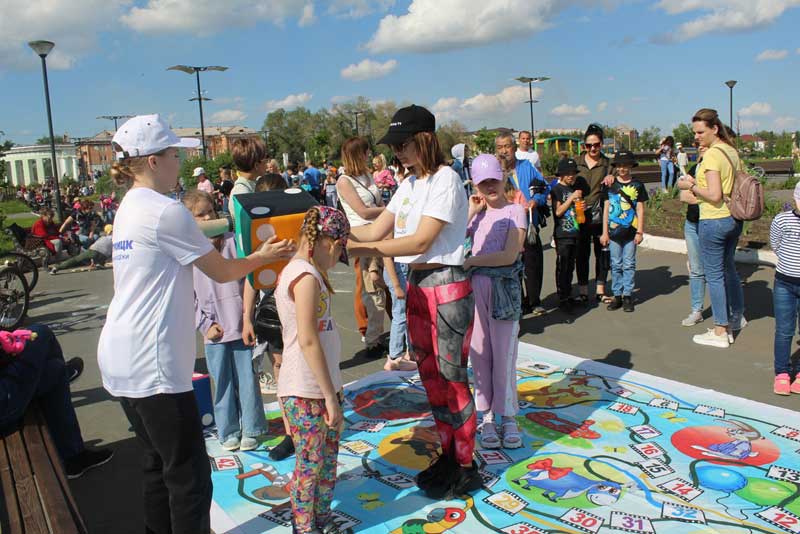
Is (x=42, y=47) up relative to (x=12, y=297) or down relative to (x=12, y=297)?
up

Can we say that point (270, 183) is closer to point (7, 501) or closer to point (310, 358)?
point (310, 358)

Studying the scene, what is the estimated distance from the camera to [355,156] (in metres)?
5.30

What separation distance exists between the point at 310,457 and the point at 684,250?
8.39 metres

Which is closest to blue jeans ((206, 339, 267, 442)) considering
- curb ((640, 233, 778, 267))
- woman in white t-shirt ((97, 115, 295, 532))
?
woman in white t-shirt ((97, 115, 295, 532))

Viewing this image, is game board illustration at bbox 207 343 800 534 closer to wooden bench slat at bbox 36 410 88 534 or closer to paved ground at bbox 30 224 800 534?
paved ground at bbox 30 224 800 534

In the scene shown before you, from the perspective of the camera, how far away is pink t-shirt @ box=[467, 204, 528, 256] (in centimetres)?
401

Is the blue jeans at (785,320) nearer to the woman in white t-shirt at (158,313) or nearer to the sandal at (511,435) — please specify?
the sandal at (511,435)

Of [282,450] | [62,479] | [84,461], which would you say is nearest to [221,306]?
[282,450]

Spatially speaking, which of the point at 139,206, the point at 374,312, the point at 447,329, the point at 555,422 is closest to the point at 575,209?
the point at 374,312

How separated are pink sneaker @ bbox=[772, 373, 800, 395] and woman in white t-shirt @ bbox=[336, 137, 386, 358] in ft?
10.2

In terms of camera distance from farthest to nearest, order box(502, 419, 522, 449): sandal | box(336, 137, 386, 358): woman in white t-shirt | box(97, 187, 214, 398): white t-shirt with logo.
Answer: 1. box(336, 137, 386, 358): woman in white t-shirt
2. box(502, 419, 522, 449): sandal
3. box(97, 187, 214, 398): white t-shirt with logo

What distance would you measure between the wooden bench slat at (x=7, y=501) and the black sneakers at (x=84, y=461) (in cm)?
72

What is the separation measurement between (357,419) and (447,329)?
1.50 metres

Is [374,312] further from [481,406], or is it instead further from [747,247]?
[747,247]
